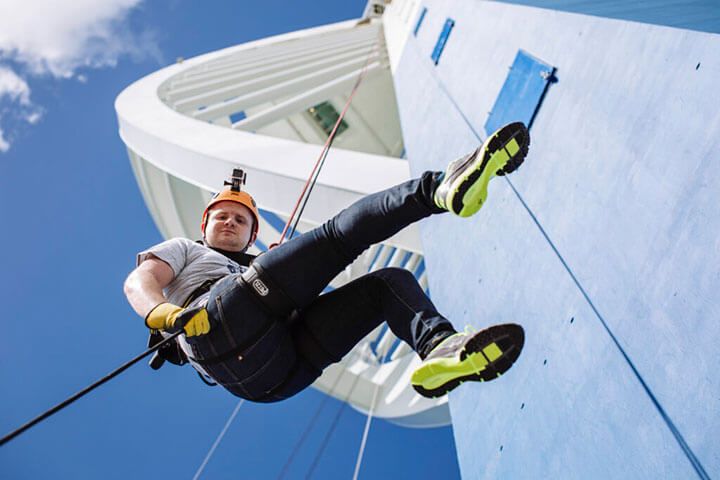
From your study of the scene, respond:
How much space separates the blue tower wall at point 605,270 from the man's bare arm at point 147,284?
1.20 meters

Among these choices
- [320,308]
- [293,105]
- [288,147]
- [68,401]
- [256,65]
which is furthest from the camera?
[256,65]

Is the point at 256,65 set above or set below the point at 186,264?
above

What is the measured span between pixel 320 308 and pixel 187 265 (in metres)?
0.55

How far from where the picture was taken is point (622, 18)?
66.7 inches

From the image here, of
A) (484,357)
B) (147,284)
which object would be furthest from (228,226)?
(484,357)

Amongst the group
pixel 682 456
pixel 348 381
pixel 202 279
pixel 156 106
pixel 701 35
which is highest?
pixel 701 35

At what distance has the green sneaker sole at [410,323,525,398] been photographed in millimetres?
1296

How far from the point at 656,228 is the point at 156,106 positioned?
5.70m

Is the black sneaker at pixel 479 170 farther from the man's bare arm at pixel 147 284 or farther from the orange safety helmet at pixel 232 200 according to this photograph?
the orange safety helmet at pixel 232 200

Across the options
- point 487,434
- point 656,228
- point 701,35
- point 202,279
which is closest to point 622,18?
point 701,35

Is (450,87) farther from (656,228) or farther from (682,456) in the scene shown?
(682,456)

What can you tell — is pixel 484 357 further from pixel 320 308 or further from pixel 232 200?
pixel 232 200

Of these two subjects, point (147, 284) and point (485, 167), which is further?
point (147, 284)

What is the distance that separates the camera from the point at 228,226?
217cm
